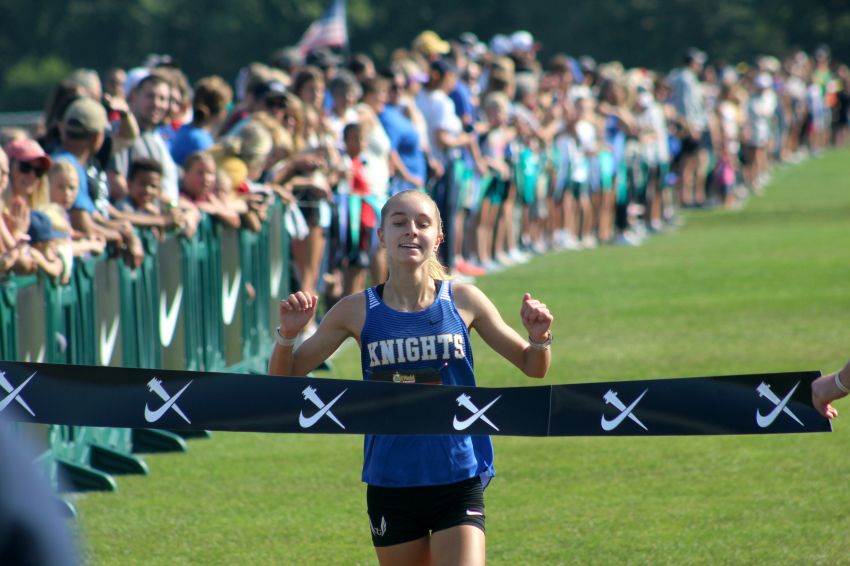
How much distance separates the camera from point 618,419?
4.75 meters

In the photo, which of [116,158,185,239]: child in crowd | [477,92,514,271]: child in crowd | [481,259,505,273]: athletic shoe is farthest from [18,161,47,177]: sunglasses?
[481,259,505,273]: athletic shoe

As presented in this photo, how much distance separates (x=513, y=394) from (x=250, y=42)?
69.1 m

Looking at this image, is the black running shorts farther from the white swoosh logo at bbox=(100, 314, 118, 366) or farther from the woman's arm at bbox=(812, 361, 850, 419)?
the white swoosh logo at bbox=(100, 314, 118, 366)

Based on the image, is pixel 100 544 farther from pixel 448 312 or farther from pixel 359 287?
pixel 359 287

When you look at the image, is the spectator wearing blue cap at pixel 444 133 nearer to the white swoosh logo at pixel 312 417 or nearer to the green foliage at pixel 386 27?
the white swoosh logo at pixel 312 417

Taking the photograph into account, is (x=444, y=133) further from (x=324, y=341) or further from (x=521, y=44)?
(x=324, y=341)

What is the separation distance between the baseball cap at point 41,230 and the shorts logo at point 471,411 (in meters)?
3.64

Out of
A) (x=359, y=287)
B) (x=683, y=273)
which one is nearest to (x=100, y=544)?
(x=359, y=287)

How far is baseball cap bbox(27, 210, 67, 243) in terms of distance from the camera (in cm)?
775

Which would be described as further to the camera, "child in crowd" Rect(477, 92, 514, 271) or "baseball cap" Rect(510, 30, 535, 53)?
"baseball cap" Rect(510, 30, 535, 53)

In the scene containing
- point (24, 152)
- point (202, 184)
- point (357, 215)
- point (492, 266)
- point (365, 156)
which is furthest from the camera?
point (492, 266)

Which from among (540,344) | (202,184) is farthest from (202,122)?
(540,344)

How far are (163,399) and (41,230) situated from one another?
3184mm

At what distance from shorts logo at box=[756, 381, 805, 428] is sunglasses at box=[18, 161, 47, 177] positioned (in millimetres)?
4532
